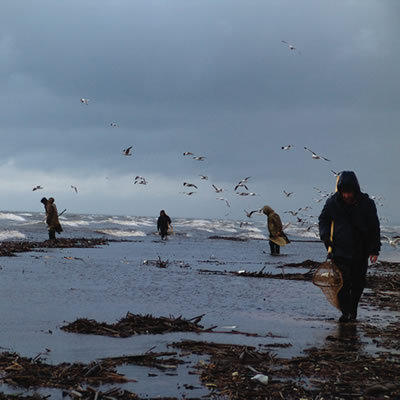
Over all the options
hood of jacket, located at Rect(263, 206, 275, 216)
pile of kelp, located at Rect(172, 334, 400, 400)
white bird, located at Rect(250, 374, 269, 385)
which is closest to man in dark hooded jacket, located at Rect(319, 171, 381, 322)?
pile of kelp, located at Rect(172, 334, 400, 400)

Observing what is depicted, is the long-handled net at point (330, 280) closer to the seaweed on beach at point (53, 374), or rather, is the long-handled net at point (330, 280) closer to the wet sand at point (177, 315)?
the wet sand at point (177, 315)

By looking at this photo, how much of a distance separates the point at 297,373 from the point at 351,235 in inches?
133

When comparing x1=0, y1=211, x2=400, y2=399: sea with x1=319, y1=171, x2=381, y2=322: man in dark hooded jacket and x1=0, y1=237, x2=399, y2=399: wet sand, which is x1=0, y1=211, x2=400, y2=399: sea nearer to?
x1=0, y1=237, x2=399, y2=399: wet sand

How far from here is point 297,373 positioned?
4.77 meters

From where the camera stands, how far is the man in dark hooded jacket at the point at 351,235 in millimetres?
7738

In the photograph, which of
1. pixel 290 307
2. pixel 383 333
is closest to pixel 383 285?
pixel 290 307

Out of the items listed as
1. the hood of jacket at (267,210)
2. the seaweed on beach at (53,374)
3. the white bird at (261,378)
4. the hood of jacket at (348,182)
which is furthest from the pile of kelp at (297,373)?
the hood of jacket at (267,210)

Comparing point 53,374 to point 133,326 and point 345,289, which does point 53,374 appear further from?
point 345,289

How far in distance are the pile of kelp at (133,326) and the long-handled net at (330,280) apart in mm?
2006

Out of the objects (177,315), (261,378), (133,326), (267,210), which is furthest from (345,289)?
(267,210)

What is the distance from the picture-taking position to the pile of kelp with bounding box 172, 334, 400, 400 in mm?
4211

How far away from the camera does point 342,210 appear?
784 centimetres

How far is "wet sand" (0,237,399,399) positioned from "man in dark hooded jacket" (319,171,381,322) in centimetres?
44

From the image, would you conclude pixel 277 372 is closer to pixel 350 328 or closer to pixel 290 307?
pixel 350 328
